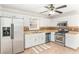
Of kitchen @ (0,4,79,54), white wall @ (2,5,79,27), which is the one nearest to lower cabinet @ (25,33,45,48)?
kitchen @ (0,4,79,54)

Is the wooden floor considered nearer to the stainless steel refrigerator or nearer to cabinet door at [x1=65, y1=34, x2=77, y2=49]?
cabinet door at [x1=65, y1=34, x2=77, y2=49]

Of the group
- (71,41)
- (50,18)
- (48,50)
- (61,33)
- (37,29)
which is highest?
(50,18)

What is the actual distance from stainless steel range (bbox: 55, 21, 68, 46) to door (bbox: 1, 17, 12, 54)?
8.20 feet

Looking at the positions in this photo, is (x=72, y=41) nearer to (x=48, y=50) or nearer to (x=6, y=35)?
(x=48, y=50)

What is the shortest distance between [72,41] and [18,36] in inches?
92.3

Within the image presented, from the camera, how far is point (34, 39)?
364 centimetres

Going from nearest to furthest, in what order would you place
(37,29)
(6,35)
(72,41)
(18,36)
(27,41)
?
1. (6,35)
2. (18,36)
3. (27,41)
4. (72,41)
5. (37,29)

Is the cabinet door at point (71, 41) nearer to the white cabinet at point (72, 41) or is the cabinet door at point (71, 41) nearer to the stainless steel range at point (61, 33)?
the white cabinet at point (72, 41)

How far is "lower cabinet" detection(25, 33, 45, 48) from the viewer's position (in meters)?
3.29

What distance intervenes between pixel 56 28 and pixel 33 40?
163 cm

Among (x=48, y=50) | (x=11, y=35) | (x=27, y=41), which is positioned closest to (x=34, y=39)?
(x=27, y=41)

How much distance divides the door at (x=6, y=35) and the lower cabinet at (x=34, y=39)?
2.84ft

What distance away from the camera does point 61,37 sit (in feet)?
13.0
